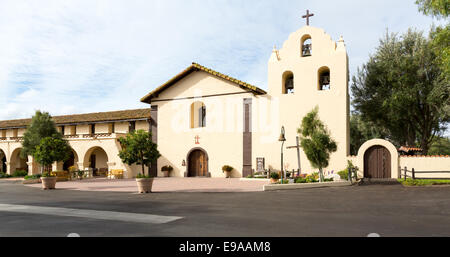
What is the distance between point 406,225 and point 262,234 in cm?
392

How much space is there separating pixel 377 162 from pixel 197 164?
1541cm

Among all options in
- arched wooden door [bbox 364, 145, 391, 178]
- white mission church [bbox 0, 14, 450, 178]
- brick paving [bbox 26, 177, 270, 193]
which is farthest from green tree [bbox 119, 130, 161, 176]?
arched wooden door [bbox 364, 145, 391, 178]

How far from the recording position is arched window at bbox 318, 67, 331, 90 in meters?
26.0

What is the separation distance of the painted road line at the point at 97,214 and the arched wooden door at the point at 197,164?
18040mm

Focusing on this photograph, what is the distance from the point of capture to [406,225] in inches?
320

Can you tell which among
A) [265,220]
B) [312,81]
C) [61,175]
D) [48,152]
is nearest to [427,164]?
[312,81]

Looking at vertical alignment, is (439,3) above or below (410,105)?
above

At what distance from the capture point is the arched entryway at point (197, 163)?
29.5 m

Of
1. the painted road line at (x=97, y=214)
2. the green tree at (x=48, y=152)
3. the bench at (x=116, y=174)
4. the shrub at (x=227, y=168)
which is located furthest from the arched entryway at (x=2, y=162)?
the painted road line at (x=97, y=214)

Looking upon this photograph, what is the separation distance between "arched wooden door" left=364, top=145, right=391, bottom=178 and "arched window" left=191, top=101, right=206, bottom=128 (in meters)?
14.8

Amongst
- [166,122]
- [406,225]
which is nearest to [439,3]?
[406,225]

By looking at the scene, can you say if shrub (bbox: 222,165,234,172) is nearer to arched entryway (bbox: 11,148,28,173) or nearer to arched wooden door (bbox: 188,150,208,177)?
arched wooden door (bbox: 188,150,208,177)

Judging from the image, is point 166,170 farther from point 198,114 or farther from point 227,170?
point 227,170

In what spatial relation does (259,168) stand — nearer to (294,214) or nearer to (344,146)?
(344,146)
